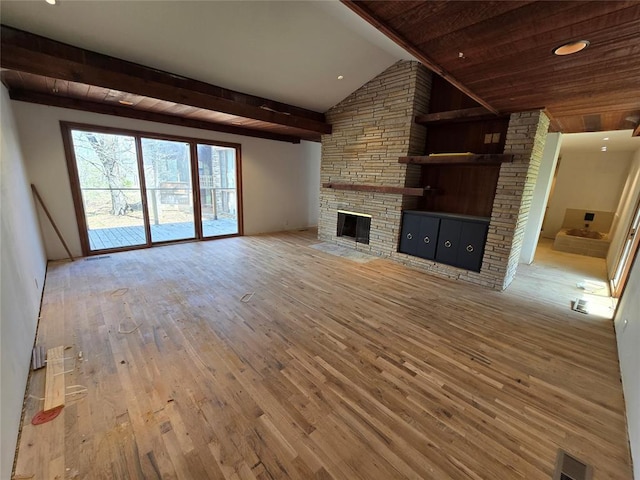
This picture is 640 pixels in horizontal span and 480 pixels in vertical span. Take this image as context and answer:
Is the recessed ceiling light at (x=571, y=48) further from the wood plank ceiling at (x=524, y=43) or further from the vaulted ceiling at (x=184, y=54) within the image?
the vaulted ceiling at (x=184, y=54)

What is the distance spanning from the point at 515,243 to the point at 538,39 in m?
2.88

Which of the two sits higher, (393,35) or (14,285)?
(393,35)

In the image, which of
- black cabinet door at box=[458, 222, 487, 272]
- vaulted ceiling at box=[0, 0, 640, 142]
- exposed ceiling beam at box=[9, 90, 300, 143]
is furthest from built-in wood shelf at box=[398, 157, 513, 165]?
exposed ceiling beam at box=[9, 90, 300, 143]

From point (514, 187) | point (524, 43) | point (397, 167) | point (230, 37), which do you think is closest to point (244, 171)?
point (230, 37)

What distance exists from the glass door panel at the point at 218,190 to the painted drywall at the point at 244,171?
0.86ft

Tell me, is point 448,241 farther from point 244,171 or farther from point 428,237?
point 244,171

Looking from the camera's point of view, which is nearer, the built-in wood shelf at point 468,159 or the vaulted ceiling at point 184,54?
the vaulted ceiling at point 184,54

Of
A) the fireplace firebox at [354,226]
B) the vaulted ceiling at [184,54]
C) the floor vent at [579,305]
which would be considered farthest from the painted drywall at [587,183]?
the vaulted ceiling at [184,54]

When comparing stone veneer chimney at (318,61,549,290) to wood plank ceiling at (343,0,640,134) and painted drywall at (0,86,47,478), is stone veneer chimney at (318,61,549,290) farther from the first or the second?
painted drywall at (0,86,47,478)

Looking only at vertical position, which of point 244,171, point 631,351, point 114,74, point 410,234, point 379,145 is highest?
point 114,74

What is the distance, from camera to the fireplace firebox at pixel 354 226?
549 cm

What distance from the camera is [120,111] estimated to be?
443cm

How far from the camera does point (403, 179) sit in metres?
4.59

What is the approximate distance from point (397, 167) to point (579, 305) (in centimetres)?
319
